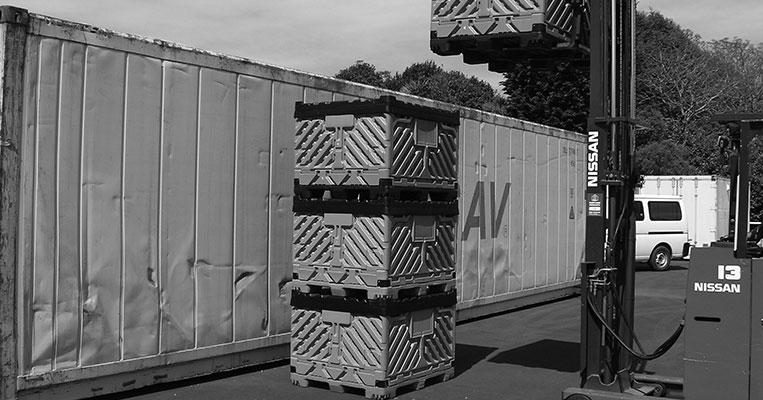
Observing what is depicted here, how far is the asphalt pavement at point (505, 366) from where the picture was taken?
8008mm

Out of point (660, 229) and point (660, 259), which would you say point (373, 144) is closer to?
point (660, 229)

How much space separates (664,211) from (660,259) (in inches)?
58.6

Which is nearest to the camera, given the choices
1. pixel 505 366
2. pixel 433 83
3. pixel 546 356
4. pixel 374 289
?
pixel 374 289

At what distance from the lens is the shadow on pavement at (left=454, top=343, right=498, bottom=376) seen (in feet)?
31.1

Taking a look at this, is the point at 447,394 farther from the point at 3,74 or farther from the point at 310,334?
the point at 3,74

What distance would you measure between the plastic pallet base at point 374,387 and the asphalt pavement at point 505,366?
0.26 feet

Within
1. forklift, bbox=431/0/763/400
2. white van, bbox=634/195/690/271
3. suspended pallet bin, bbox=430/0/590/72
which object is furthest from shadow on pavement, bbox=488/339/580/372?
white van, bbox=634/195/690/271

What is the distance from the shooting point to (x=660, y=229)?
24.1 meters

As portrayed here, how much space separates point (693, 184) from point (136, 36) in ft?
75.2

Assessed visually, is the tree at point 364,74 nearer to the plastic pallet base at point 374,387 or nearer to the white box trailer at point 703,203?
the white box trailer at point 703,203

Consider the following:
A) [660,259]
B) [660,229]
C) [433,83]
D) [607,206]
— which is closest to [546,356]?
[607,206]

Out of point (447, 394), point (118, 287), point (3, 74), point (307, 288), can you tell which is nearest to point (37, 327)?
point (118, 287)

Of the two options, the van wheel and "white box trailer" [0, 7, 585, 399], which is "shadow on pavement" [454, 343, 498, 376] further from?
the van wheel

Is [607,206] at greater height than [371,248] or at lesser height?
greater
